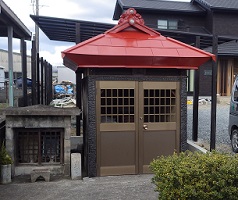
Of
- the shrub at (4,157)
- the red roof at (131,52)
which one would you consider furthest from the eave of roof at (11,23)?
the shrub at (4,157)

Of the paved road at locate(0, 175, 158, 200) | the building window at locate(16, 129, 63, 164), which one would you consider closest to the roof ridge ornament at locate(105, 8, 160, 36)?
the building window at locate(16, 129, 63, 164)

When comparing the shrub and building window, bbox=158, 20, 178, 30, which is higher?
building window, bbox=158, 20, 178, 30

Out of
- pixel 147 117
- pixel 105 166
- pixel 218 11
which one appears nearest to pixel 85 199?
pixel 105 166

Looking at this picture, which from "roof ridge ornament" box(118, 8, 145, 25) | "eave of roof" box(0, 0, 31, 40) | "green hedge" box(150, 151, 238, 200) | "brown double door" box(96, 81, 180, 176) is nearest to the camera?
"green hedge" box(150, 151, 238, 200)

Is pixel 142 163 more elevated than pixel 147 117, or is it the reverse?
pixel 147 117

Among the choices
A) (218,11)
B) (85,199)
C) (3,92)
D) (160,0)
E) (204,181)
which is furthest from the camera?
(160,0)

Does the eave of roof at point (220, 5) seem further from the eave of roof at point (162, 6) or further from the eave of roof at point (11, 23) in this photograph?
the eave of roof at point (11, 23)

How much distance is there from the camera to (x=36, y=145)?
232 inches

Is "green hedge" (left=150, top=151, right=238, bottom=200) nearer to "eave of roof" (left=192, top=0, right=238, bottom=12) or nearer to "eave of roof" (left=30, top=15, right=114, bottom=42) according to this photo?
"eave of roof" (left=30, top=15, right=114, bottom=42)

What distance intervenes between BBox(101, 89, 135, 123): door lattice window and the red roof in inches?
22.9

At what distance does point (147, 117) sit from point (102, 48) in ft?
5.47

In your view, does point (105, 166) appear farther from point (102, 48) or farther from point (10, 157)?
point (102, 48)

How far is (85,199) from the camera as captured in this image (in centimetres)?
458

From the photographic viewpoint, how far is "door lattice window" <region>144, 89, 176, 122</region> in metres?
5.91
